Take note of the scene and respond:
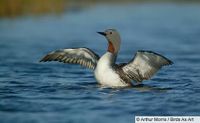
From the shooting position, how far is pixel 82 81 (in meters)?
10.1

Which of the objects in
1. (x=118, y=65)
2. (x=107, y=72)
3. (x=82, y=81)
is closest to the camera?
(x=107, y=72)

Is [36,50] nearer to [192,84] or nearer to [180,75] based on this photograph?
[180,75]

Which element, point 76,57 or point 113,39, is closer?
point 113,39

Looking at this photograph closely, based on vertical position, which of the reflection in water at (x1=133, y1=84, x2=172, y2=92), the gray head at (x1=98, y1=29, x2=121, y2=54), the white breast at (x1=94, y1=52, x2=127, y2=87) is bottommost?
the reflection in water at (x1=133, y1=84, x2=172, y2=92)

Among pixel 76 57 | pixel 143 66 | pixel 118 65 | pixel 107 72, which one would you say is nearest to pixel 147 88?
pixel 143 66

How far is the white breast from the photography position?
8820 mm

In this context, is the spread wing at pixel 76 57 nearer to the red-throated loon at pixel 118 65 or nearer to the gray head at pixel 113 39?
the red-throated loon at pixel 118 65

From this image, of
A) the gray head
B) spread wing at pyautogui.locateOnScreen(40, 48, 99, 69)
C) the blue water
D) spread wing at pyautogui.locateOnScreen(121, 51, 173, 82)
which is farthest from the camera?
spread wing at pyautogui.locateOnScreen(40, 48, 99, 69)

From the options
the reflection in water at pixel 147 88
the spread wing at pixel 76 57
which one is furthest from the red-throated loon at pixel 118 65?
the reflection in water at pixel 147 88

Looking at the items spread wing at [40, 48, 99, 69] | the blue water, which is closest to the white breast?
the blue water

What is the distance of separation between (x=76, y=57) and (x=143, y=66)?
1.07 metres

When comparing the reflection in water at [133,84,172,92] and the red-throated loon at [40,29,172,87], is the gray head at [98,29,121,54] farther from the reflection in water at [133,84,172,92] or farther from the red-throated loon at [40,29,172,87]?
the reflection in water at [133,84,172,92]

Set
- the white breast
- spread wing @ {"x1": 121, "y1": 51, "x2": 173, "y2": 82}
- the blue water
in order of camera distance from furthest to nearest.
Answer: spread wing @ {"x1": 121, "y1": 51, "x2": 173, "y2": 82}, the white breast, the blue water

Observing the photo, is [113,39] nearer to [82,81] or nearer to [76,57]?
[76,57]
